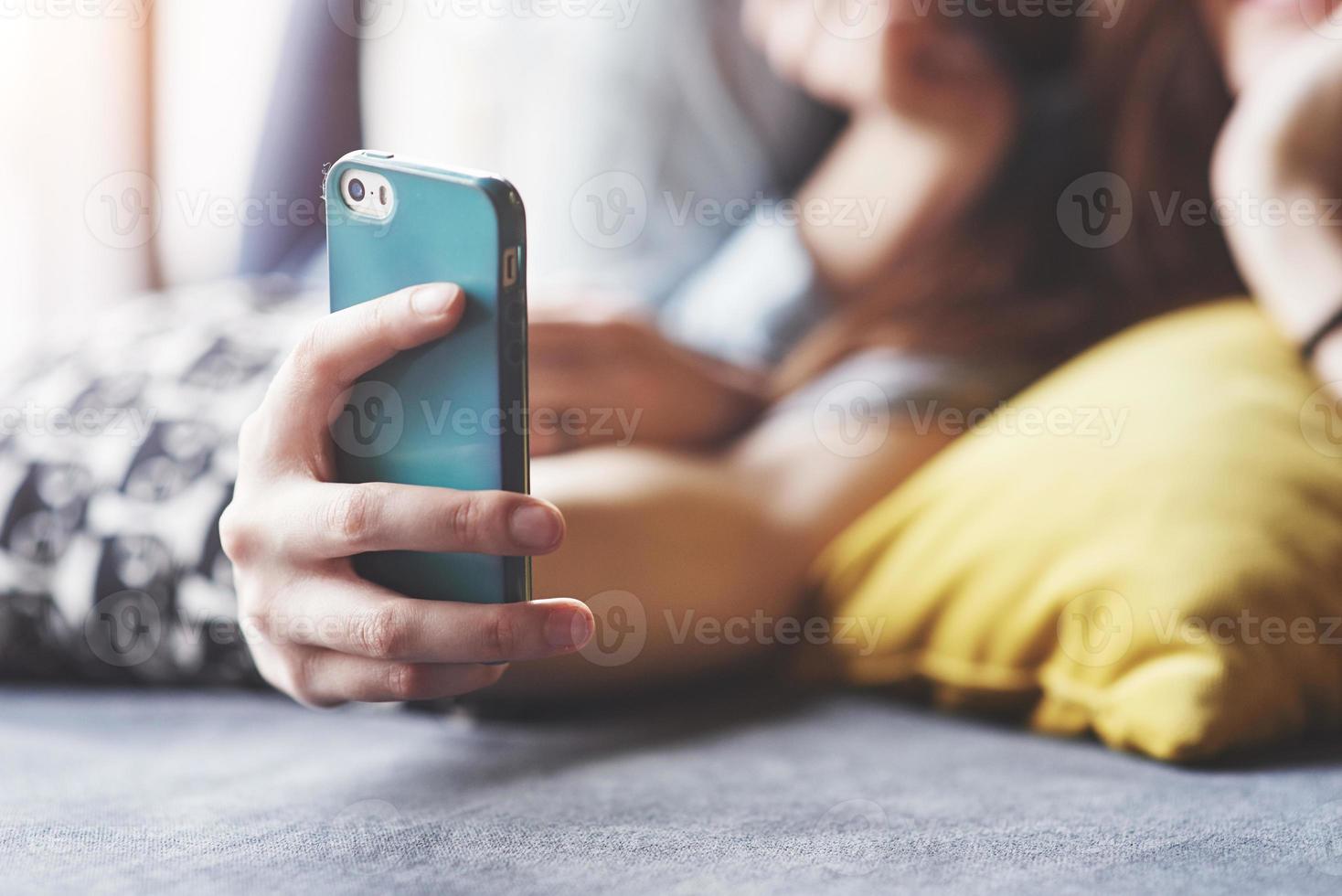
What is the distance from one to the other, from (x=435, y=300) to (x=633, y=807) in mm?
247

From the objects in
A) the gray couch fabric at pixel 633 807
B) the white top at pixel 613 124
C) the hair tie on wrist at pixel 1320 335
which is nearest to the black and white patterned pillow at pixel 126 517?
the gray couch fabric at pixel 633 807

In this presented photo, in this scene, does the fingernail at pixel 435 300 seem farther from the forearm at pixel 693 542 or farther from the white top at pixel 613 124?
the white top at pixel 613 124

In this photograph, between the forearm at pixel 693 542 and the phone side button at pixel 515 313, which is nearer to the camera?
the phone side button at pixel 515 313

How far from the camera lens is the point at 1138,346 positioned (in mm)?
772

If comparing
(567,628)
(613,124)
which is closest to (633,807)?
(567,628)

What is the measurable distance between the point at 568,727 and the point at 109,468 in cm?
36

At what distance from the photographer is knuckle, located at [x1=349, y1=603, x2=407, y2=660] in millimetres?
473

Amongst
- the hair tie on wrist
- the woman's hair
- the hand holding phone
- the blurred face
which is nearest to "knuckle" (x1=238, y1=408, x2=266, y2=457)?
the hand holding phone

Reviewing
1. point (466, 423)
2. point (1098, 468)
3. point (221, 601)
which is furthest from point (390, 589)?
point (1098, 468)

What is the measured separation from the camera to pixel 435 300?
45cm

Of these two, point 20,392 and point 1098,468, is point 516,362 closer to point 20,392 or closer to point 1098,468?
point 1098,468

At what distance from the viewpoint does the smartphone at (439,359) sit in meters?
0.46

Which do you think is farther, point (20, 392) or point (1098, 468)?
point (20, 392)

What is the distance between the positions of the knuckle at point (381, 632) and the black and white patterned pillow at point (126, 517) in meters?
0.23
